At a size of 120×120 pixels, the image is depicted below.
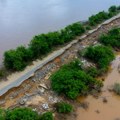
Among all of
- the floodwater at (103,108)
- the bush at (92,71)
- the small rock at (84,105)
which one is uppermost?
the bush at (92,71)

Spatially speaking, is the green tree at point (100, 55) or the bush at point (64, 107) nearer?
the bush at point (64, 107)

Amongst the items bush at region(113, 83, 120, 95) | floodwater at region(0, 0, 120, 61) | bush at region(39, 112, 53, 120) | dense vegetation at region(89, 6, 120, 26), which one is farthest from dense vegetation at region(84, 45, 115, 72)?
bush at region(39, 112, 53, 120)

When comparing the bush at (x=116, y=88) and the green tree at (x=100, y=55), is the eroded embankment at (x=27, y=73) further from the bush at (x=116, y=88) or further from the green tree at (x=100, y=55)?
the bush at (x=116, y=88)

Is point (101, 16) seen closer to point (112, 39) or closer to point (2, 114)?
point (112, 39)

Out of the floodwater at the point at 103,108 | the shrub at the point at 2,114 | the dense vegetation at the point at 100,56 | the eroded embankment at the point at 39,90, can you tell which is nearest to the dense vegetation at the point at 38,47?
the eroded embankment at the point at 39,90

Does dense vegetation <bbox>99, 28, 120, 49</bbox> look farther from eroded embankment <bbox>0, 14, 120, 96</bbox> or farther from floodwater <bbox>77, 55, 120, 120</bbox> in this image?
floodwater <bbox>77, 55, 120, 120</bbox>

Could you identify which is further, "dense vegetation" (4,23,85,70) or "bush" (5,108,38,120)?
"dense vegetation" (4,23,85,70)
